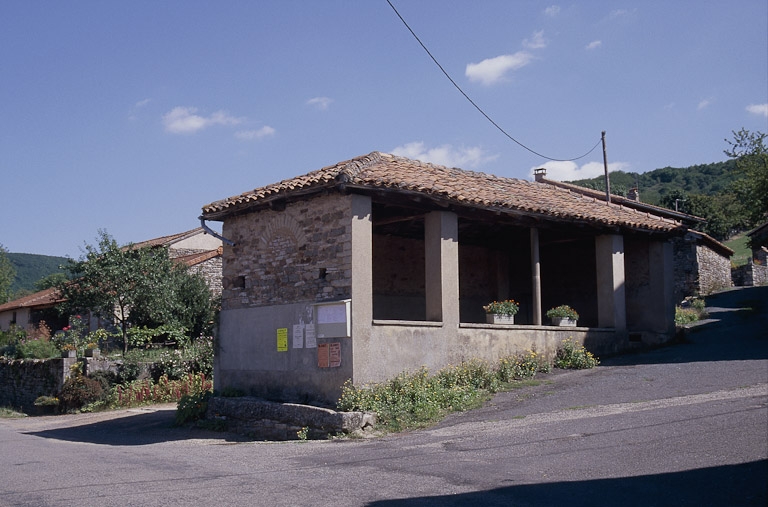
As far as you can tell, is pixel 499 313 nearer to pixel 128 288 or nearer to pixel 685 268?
pixel 128 288

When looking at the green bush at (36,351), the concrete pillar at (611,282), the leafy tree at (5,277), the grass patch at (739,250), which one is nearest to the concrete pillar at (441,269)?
the concrete pillar at (611,282)

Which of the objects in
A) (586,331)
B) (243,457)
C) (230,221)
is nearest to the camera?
(243,457)

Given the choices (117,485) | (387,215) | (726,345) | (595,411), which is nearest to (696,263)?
(726,345)

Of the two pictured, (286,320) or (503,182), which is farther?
(503,182)

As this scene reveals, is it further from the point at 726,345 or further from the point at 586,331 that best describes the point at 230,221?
the point at 726,345

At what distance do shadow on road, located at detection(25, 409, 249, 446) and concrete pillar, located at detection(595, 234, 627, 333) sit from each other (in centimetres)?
958

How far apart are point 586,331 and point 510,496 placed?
11059 mm

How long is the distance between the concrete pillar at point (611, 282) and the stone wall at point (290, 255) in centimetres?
797

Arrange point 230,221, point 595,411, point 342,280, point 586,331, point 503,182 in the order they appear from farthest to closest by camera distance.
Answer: point 503,182 → point 586,331 → point 230,221 → point 342,280 → point 595,411

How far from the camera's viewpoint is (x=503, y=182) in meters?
18.3

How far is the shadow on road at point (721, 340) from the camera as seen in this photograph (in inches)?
600

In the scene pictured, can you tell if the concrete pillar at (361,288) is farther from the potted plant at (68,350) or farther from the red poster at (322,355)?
the potted plant at (68,350)

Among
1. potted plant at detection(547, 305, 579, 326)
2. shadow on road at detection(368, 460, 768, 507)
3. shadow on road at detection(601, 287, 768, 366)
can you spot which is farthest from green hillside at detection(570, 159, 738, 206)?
shadow on road at detection(368, 460, 768, 507)

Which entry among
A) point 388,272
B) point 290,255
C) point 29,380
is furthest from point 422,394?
point 29,380
